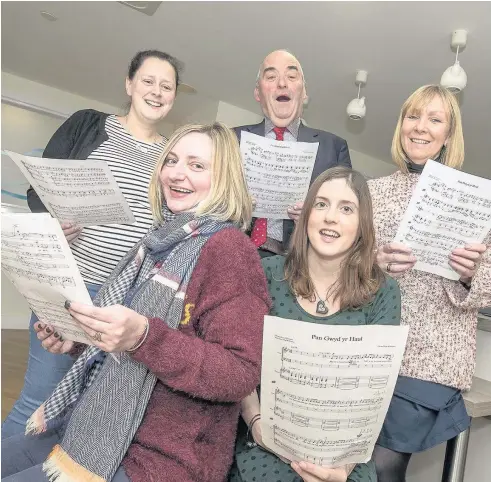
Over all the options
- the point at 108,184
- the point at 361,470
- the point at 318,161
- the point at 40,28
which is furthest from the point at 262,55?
the point at 361,470

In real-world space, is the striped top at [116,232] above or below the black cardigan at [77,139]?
below

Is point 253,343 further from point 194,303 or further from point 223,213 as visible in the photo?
point 223,213

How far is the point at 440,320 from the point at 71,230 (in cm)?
107

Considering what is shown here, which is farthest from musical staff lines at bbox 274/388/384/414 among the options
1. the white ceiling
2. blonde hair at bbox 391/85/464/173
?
the white ceiling

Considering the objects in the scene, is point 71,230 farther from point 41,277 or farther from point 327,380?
point 327,380

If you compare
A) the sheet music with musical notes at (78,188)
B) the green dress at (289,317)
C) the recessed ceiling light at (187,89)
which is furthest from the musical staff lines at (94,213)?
the recessed ceiling light at (187,89)

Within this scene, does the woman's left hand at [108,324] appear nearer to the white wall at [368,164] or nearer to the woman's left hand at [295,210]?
the woman's left hand at [295,210]

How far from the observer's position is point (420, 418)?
4.49 feet

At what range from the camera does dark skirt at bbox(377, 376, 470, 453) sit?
1367mm

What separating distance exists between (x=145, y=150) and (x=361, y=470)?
3.82 feet

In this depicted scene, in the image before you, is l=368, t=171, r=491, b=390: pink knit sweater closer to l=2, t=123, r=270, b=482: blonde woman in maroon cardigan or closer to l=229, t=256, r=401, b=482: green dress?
l=229, t=256, r=401, b=482: green dress

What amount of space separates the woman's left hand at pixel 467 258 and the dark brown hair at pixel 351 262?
20 cm

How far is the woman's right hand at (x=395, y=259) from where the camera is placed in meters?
1.35

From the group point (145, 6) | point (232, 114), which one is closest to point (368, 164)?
point (232, 114)
